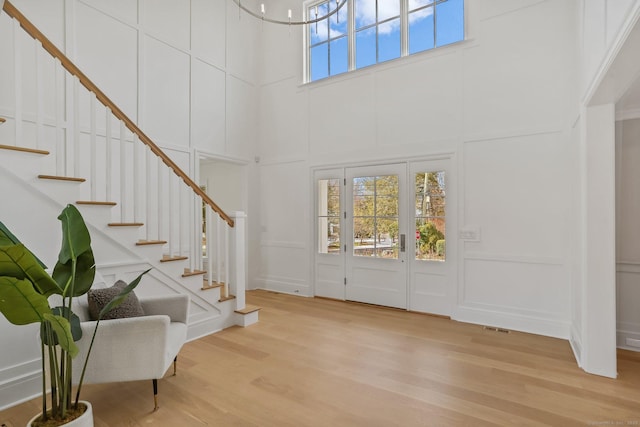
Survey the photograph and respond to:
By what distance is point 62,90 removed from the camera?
3619 mm

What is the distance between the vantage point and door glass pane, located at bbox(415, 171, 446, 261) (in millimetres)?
4504

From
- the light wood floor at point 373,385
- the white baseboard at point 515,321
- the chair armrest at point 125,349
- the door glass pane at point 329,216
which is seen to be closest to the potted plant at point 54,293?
the chair armrest at point 125,349

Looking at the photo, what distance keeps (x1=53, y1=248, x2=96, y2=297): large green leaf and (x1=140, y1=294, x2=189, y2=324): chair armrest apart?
43.5 inches

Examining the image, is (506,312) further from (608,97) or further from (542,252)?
(608,97)

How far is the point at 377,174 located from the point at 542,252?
7.76 ft

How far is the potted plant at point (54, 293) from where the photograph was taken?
145 centimetres

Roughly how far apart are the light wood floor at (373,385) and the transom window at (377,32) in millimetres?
4003

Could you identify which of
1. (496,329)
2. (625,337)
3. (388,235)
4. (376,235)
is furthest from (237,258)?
(625,337)

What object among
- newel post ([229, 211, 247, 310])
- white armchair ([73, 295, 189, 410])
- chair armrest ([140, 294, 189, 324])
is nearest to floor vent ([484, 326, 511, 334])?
newel post ([229, 211, 247, 310])

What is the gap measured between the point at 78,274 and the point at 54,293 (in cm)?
14

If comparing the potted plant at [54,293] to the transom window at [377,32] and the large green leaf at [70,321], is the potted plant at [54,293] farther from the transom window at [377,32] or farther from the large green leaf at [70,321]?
the transom window at [377,32]

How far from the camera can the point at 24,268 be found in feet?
5.03

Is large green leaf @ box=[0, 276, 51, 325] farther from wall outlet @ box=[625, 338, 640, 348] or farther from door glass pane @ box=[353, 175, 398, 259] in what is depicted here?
wall outlet @ box=[625, 338, 640, 348]

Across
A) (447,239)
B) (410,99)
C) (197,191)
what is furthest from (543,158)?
(197,191)
